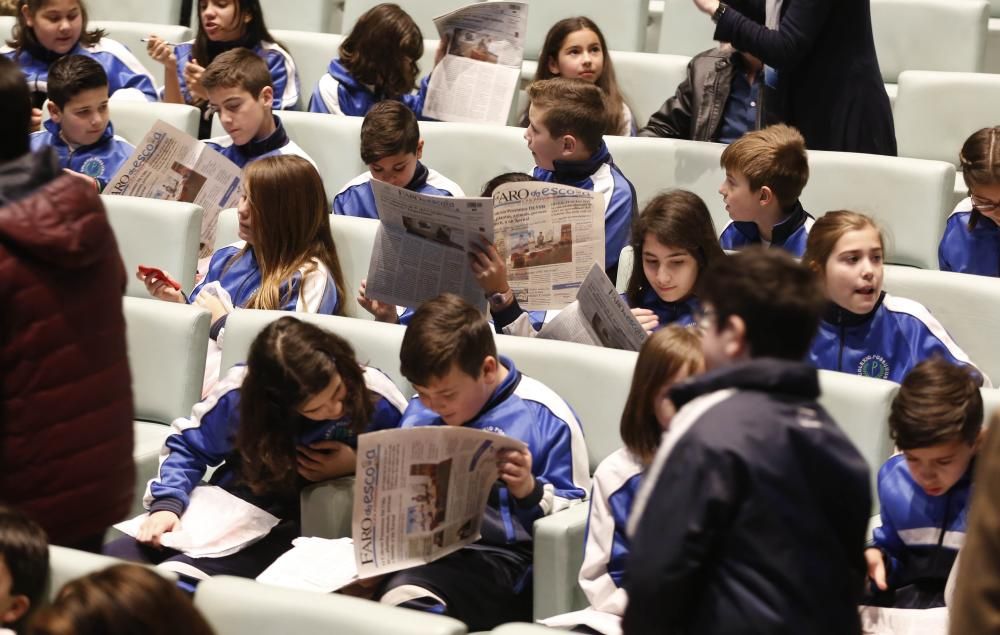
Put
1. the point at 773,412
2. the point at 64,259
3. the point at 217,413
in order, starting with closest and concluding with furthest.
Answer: the point at 773,412 → the point at 64,259 → the point at 217,413

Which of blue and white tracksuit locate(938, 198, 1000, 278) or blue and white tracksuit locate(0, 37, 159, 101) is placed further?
blue and white tracksuit locate(0, 37, 159, 101)

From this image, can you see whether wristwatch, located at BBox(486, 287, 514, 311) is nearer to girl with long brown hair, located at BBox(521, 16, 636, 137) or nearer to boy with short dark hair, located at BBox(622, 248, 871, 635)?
girl with long brown hair, located at BBox(521, 16, 636, 137)

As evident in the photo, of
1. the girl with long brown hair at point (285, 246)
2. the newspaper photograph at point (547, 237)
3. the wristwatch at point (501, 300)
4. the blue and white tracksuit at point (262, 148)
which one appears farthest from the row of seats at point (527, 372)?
the blue and white tracksuit at point (262, 148)

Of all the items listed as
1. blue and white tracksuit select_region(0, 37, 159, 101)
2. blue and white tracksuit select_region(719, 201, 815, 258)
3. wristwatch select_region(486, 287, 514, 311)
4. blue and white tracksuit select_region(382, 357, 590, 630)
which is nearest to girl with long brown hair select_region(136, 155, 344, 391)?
wristwatch select_region(486, 287, 514, 311)

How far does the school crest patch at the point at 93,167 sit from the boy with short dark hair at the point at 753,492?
330 cm

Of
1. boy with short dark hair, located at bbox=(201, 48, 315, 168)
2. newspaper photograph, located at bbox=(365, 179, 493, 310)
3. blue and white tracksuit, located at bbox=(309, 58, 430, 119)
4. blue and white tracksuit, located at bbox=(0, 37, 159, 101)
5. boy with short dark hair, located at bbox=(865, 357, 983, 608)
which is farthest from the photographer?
blue and white tracksuit, located at bbox=(0, 37, 159, 101)

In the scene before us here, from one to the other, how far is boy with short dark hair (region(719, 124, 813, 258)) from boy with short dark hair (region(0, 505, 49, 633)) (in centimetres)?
210

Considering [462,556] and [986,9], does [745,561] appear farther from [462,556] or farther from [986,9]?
[986,9]

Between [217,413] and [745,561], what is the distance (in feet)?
5.14

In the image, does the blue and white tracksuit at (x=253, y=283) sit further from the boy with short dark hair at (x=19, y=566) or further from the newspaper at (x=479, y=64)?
the boy with short dark hair at (x=19, y=566)

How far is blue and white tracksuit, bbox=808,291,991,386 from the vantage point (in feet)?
10.7

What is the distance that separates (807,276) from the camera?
5.83ft

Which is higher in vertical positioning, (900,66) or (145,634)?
(900,66)

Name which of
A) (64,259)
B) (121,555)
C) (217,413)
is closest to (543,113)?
(217,413)
